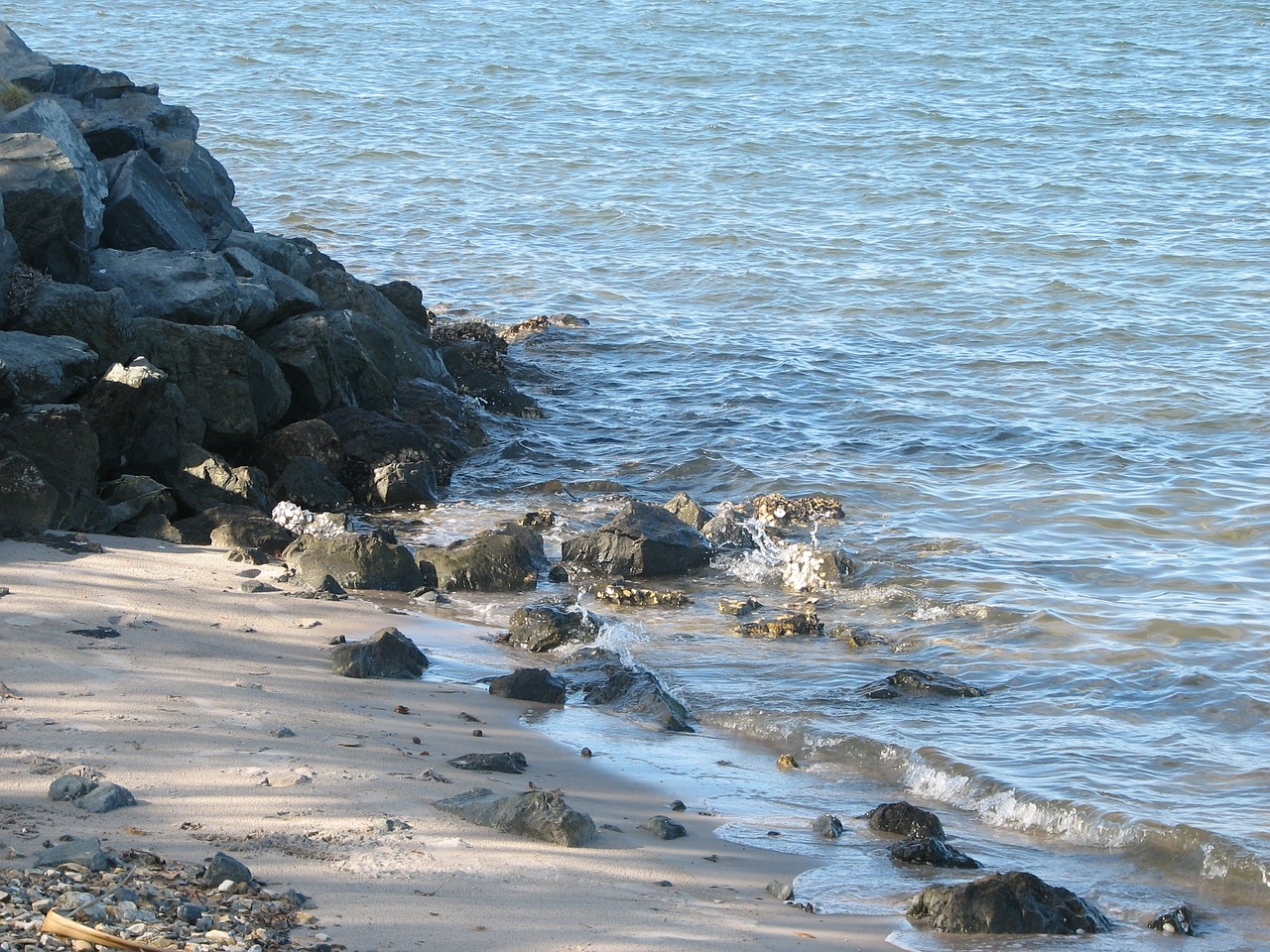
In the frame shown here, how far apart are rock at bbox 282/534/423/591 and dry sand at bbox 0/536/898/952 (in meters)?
1.25

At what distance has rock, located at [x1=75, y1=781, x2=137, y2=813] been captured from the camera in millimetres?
4840

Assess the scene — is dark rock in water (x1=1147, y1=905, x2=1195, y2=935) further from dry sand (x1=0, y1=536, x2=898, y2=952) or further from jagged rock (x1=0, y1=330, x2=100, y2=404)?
jagged rock (x1=0, y1=330, x2=100, y2=404)

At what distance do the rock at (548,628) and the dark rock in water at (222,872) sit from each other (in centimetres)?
370

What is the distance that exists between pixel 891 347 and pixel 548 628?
27.0ft

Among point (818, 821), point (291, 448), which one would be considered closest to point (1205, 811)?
point (818, 821)

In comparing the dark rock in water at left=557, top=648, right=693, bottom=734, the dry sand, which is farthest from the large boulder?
the dark rock in water at left=557, top=648, right=693, bottom=734

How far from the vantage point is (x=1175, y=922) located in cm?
559

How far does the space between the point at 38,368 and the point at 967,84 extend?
24.0 m

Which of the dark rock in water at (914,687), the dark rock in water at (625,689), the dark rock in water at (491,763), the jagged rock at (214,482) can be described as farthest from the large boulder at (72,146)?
the dark rock in water at (914,687)

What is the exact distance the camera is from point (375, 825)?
17.0 ft

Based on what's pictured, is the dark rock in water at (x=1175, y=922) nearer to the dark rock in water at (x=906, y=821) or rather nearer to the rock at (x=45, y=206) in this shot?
the dark rock in water at (x=906, y=821)

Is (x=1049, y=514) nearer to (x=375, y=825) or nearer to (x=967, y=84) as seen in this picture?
(x=375, y=825)

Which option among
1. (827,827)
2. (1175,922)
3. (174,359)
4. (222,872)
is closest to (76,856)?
(222,872)

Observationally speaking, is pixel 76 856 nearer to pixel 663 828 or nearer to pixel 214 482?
pixel 663 828
